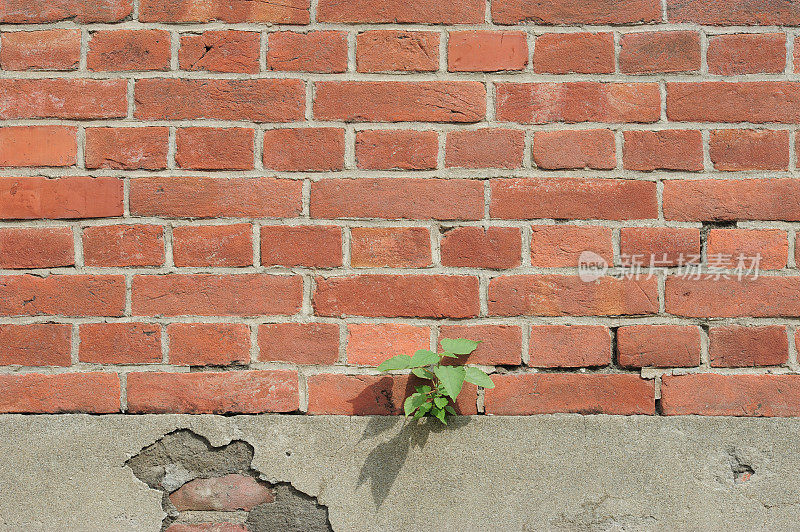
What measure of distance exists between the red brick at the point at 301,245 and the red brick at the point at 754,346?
3.06 feet

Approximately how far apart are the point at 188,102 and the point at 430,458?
1.02m

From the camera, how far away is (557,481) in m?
1.42

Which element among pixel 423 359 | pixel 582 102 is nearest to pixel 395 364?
pixel 423 359

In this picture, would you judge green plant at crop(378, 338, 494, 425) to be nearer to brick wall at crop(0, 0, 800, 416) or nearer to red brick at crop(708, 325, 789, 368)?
brick wall at crop(0, 0, 800, 416)

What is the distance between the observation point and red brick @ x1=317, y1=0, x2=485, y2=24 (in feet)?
4.86

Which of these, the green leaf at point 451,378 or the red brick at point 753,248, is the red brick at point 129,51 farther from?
the red brick at point 753,248

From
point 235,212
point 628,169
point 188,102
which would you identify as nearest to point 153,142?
point 188,102

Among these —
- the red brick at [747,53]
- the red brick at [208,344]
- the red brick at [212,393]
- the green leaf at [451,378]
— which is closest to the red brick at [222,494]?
the red brick at [212,393]

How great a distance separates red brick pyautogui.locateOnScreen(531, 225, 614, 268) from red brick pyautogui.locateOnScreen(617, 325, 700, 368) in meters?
0.19

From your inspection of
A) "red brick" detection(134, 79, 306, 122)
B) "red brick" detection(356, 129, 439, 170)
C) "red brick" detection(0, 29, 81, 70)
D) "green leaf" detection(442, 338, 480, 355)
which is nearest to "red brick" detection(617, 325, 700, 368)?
"green leaf" detection(442, 338, 480, 355)

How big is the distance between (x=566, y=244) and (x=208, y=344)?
2.87 ft

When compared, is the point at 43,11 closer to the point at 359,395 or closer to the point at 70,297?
the point at 70,297

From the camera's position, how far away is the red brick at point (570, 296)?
145 centimetres

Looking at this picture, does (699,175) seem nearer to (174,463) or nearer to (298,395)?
(298,395)
